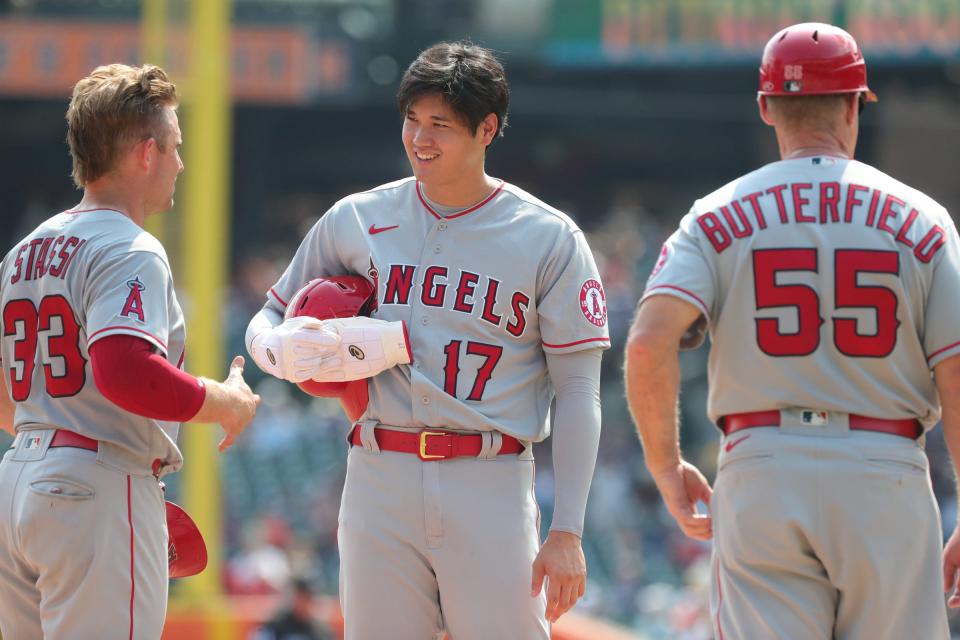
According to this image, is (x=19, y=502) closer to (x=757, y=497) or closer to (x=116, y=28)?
(x=757, y=497)

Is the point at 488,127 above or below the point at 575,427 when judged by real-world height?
above

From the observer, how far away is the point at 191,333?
7129 mm

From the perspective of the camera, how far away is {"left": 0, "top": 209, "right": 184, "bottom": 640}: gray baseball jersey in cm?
284

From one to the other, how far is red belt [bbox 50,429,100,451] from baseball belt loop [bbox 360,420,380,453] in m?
0.57

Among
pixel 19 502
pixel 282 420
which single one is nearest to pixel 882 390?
pixel 19 502

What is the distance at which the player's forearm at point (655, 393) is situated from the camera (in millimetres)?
2895

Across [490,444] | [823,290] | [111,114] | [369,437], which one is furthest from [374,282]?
[823,290]

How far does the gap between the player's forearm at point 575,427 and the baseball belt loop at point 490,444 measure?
0.13 meters

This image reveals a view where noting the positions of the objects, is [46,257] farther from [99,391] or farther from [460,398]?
[460,398]

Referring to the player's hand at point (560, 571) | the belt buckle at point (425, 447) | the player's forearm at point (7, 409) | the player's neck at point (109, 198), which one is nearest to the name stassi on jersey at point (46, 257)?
the player's neck at point (109, 198)

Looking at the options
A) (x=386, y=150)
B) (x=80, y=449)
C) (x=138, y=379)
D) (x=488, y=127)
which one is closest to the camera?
(x=138, y=379)

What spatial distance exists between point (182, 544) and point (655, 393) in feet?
3.82

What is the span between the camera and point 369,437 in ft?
10.0

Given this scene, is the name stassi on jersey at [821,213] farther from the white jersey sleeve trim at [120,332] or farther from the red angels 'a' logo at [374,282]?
the white jersey sleeve trim at [120,332]
